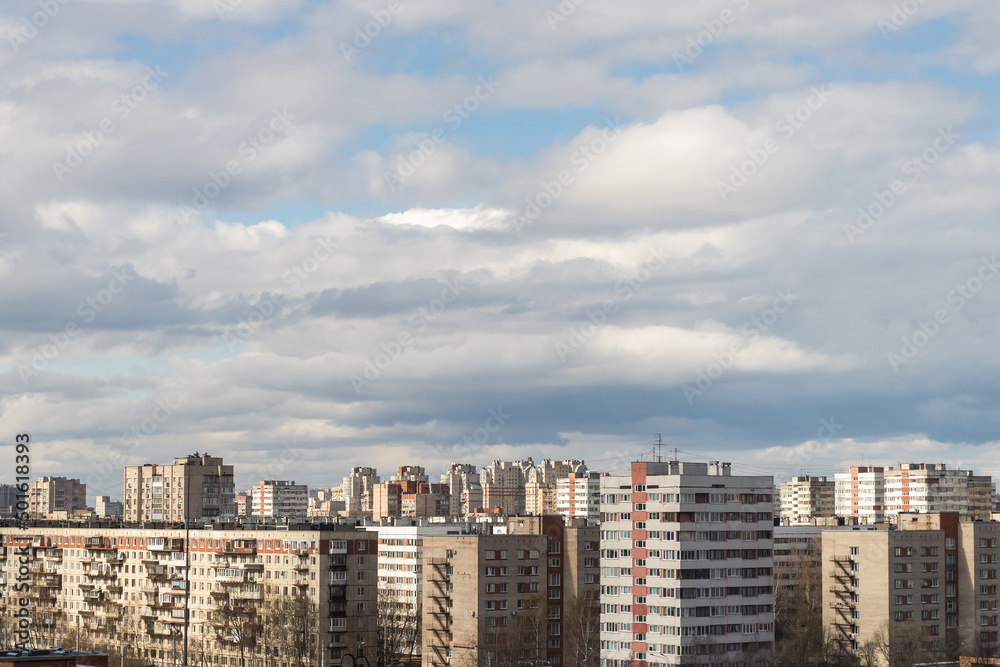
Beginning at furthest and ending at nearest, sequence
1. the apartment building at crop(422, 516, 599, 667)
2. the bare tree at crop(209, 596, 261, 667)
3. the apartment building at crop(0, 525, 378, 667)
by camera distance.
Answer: the bare tree at crop(209, 596, 261, 667), the apartment building at crop(0, 525, 378, 667), the apartment building at crop(422, 516, 599, 667)

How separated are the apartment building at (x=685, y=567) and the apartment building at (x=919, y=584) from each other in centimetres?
2333

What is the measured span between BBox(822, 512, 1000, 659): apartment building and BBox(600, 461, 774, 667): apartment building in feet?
76.5

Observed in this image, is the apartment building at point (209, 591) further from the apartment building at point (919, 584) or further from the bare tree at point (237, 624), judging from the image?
the apartment building at point (919, 584)

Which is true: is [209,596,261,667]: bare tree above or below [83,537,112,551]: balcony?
below

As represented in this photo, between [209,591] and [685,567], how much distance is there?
6897 centimetres

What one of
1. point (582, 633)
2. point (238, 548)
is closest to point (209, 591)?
point (238, 548)

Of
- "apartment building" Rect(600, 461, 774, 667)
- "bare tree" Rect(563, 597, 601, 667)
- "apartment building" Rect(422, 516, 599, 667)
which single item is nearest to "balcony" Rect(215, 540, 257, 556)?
"apartment building" Rect(422, 516, 599, 667)

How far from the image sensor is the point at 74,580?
192750 millimetres

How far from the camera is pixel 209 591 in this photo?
557 ft

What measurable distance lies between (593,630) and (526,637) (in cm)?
872

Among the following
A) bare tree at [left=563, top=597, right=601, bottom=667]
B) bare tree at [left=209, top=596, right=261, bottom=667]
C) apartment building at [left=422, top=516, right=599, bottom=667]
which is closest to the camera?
apartment building at [left=422, top=516, right=599, bottom=667]

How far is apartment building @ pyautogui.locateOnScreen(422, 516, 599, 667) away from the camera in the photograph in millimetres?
153125

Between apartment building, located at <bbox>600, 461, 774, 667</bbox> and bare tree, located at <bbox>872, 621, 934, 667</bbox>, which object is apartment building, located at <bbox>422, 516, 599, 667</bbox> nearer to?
apartment building, located at <bbox>600, 461, 774, 667</bbox>

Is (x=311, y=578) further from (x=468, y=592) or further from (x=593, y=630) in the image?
(x=593, y=630)
